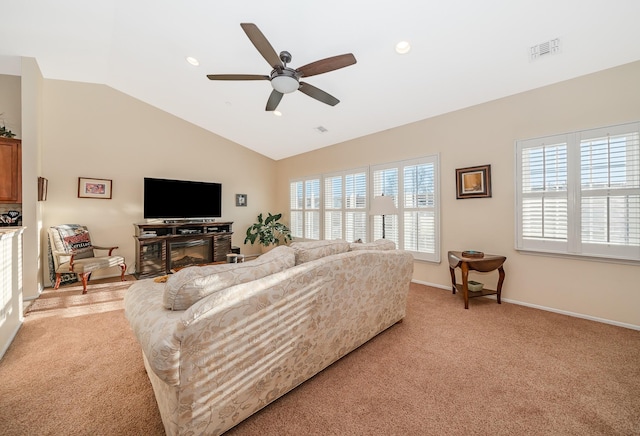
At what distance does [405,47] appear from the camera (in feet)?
8.98

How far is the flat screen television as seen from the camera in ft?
15.7

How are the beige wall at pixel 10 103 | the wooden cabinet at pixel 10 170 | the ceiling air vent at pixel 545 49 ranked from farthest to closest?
1. the beige wall at pixel 10 103
2. the wooden cabinet at pixel 10 170
3. the ceiling air vent at pixel 545 49

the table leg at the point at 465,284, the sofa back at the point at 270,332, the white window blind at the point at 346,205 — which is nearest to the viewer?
the sofa back at the point at 270,332

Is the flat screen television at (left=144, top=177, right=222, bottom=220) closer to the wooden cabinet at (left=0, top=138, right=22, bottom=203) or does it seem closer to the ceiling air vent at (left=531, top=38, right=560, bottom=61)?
the wooden cabinet at (left=0, top=138, right=22, bottom=203)

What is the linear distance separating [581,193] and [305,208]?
469cm

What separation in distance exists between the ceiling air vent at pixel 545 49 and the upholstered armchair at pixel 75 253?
240 inches

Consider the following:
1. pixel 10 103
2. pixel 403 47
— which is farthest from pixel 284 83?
pixel 10 103

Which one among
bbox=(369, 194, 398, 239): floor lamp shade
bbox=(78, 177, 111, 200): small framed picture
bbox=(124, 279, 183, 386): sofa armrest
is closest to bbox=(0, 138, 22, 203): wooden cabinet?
bbox=(78, 177, 111, 200): small framed picture

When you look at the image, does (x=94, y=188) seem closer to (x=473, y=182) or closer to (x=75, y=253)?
(x=75, y=253)

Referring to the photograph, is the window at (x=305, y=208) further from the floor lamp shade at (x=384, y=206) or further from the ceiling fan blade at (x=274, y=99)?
the ceiling fan blade at (x=274, y=99)

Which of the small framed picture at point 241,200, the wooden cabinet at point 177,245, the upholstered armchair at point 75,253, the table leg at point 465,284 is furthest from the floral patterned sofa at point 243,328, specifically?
the small framed picture at point 241,200

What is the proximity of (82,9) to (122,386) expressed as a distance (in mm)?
3981

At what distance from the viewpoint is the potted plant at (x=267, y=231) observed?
620 centimetres

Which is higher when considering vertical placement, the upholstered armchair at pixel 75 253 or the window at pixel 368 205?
the window at pixel 368 205
